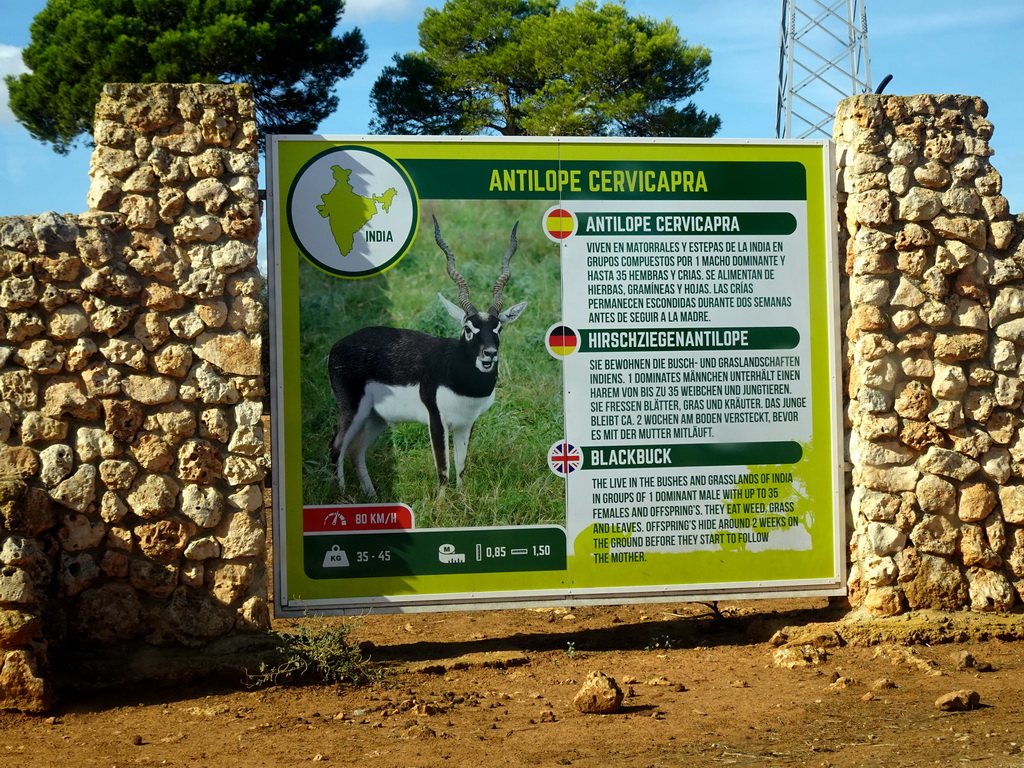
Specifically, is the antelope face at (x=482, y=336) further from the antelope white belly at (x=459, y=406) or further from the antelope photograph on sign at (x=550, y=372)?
the antelope white belly at (x=459, y=406)

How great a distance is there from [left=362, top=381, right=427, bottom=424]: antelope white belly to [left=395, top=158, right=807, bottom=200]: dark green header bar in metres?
1.19

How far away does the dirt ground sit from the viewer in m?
4.64

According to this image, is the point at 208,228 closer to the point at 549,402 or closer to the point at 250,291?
the point at 250,291

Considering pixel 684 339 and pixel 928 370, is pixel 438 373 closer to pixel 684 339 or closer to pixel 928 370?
pixel 684 339

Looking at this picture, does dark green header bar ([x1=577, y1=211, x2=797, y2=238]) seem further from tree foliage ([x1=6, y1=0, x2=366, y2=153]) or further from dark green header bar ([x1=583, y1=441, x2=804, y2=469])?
tree foliage ([x1=6, y1=0, x2=366, y2=153])

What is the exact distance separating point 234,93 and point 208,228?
0.81m

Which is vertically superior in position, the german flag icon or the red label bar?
the german flag icon

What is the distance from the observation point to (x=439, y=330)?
20.7 ft

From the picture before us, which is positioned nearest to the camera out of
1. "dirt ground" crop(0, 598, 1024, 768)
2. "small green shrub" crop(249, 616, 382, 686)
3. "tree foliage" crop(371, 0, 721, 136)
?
"dirt ground" crop(0, 598, 1024, 768)

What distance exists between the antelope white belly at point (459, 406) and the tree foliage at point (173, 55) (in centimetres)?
1103

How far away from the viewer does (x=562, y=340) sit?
634 cm

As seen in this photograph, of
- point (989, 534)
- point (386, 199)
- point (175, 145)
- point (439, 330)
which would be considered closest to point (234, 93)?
point (175, 145)

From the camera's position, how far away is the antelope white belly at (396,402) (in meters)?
6.25

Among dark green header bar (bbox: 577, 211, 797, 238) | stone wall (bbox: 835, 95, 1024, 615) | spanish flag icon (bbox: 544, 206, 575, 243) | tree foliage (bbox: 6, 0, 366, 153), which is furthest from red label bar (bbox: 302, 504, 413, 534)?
tree foliage (bbox: 6, 0, 366, 153)
